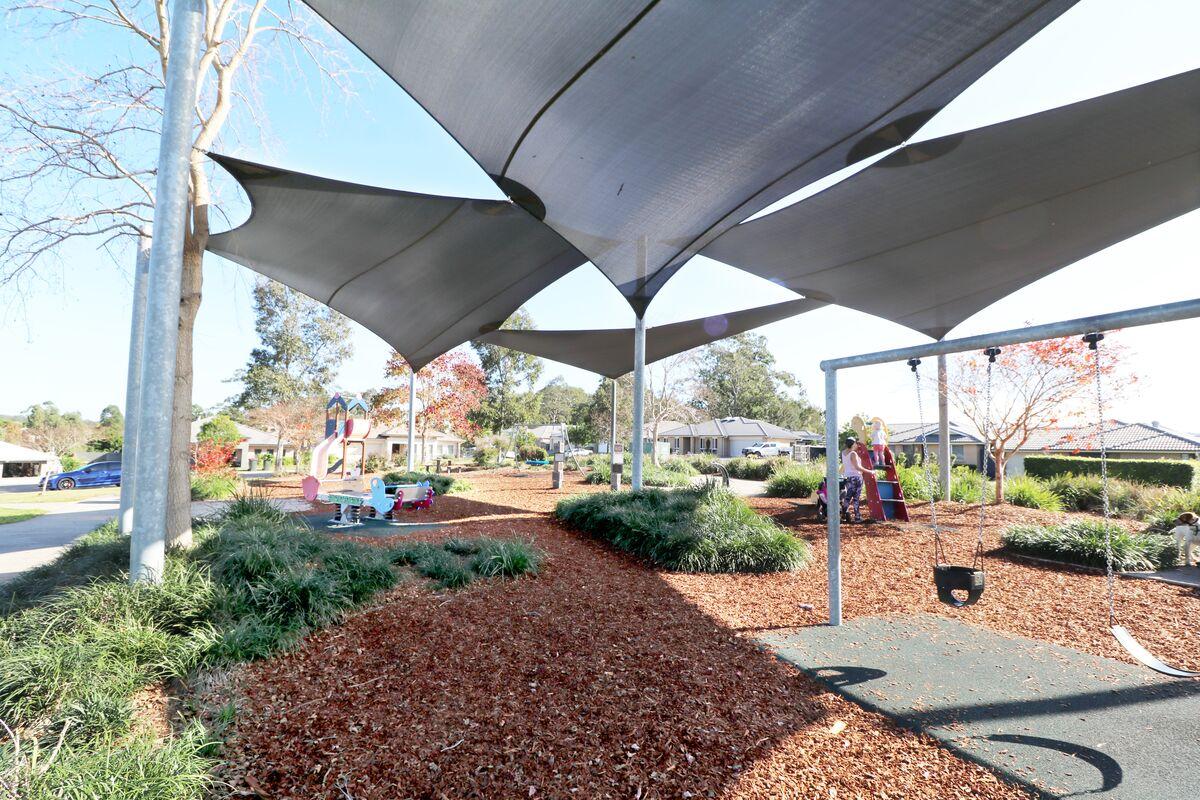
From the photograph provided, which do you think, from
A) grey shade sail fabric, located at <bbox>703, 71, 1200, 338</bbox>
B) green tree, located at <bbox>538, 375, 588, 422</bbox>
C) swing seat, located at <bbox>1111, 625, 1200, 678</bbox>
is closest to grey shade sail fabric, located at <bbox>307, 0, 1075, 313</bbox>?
grey shade sail fabric, located at <bbox>703, 71, 1200, 338</bbox>

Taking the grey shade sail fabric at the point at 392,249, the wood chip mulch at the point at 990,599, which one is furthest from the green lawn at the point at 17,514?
the wood chip mulch at the point at 990,599

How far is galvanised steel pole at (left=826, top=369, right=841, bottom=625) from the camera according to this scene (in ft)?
13.7

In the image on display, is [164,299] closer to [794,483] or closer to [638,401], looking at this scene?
[638,401]

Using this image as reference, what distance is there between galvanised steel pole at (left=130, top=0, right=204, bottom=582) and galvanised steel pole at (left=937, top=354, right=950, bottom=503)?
12118 millimetres

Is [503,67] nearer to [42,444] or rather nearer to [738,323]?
[738,323]

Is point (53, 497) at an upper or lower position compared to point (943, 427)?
lower

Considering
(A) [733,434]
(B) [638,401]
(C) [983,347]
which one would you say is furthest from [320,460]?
(A) [733,434]

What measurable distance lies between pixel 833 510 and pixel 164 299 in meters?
5.24

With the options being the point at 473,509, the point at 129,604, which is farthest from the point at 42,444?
the point at 129,604

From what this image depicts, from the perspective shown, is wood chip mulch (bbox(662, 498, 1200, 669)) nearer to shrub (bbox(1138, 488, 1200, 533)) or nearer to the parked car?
shrub (bbox(1138, 488, 1200, 533))

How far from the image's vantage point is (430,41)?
154 inches

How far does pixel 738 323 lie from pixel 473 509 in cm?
643

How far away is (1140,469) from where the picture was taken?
13641 mm

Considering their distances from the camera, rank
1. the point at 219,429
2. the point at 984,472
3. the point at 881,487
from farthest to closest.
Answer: the point at 219,429
the point at 881,487
the point at 984,472
